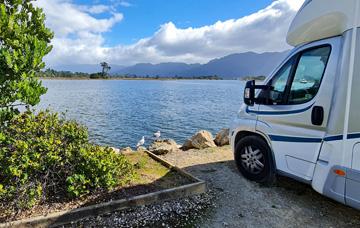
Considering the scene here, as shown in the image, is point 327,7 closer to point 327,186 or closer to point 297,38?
point 297,38

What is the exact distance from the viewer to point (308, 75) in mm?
4867

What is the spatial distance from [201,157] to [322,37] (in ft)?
16.4

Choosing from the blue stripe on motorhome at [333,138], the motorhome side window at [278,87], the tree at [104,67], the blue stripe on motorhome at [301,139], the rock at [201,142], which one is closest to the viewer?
the blue stripe on motorhome at [333,138]

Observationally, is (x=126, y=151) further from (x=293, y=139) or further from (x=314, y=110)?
(x=314, y=110)

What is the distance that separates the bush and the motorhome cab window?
128 inches

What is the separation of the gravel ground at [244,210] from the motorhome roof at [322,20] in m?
2.97

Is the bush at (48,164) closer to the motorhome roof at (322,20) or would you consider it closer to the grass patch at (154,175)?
the grass patch at (154,175)

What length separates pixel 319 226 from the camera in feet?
14.8

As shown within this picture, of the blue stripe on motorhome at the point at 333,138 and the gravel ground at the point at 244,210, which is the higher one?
the blue stripe on motorhome at the point at 333,138

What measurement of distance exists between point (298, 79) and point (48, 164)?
182 inches

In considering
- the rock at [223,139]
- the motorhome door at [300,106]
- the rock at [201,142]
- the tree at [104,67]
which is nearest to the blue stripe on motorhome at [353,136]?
the motorhome door at [300,106]

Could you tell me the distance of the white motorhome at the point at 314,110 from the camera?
3.84 meters

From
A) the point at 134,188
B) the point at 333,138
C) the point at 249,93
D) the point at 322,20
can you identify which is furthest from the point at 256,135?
the point at 134,188

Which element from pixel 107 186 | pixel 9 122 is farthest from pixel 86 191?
pixel 9 122
